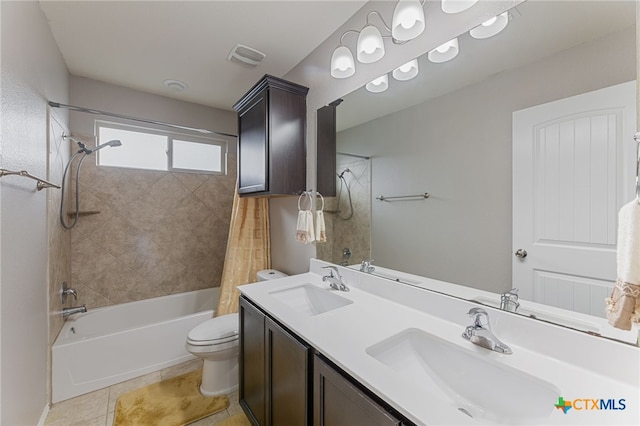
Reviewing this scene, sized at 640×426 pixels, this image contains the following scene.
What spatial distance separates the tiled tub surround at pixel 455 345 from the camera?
0.61 meters

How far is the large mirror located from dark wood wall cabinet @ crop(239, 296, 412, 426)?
0.66 meters

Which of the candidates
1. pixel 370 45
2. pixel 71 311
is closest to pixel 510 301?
pixel 370 45

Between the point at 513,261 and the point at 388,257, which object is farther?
the point at 388,257

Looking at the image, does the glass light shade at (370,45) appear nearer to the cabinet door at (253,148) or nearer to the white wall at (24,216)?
the cabinet door at (253,148)

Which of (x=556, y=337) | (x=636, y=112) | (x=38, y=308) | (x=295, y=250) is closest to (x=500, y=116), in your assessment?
(x=636, y=112)

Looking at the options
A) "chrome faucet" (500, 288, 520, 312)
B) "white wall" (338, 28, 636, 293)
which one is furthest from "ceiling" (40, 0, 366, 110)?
"chrome faucet" (500, 288, 520, 312)

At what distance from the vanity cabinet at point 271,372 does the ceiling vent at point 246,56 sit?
1.81 m

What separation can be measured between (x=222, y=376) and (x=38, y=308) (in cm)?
120

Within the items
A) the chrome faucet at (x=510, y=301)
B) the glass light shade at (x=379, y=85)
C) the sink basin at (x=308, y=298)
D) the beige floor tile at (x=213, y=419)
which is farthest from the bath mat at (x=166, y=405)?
the glass light shade at (x=379, y=85)

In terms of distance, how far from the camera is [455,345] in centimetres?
88

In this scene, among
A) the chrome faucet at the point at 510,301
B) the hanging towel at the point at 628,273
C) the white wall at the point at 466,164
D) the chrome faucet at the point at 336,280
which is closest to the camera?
the hanging towel at the point at 628,273

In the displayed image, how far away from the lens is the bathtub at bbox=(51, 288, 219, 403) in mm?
1813

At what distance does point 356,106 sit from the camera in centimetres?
160

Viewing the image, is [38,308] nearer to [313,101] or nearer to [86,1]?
[86,1]
